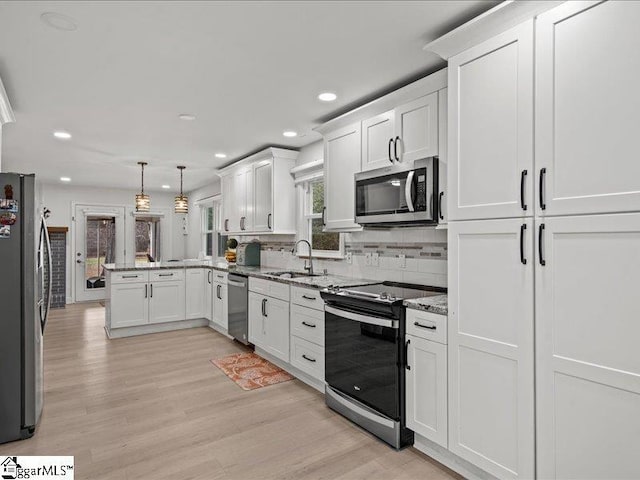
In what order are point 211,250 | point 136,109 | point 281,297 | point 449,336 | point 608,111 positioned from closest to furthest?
point 608,111 → point 449,336 → point 136,109 → point 281,297 → point 211,250

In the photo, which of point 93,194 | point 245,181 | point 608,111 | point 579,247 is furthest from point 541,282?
point 93,194

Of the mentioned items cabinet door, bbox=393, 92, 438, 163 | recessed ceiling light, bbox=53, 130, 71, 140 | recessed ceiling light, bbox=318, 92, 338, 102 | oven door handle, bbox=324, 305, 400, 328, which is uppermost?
recessed ceiling light, bbox=318, 92, 338, 102

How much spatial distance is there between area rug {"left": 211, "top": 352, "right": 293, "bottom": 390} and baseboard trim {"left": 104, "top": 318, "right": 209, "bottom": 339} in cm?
167

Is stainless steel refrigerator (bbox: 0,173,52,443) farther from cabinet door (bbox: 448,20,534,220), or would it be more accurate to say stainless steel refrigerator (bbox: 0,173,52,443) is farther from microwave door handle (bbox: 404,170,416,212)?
cabinet door (bbox: 448,20,534,220)

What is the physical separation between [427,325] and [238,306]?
2932 millimetres

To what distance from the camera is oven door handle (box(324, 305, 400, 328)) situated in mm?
2412

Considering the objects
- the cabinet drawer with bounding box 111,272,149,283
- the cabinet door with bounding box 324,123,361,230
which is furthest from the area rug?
the cabinet drawer with bounding box 111,272,149,283

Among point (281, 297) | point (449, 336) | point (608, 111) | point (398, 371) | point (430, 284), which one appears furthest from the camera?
point (281, 297)

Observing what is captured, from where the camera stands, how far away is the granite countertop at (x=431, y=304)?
220cm

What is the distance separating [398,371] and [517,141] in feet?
4.84

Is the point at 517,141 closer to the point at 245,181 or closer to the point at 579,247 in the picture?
the point at 579,247

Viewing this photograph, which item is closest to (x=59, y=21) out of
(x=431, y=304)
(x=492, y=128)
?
(x=492, y=128)

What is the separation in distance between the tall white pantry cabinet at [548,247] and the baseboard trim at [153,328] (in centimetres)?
451

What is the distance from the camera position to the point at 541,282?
5.77 ft
